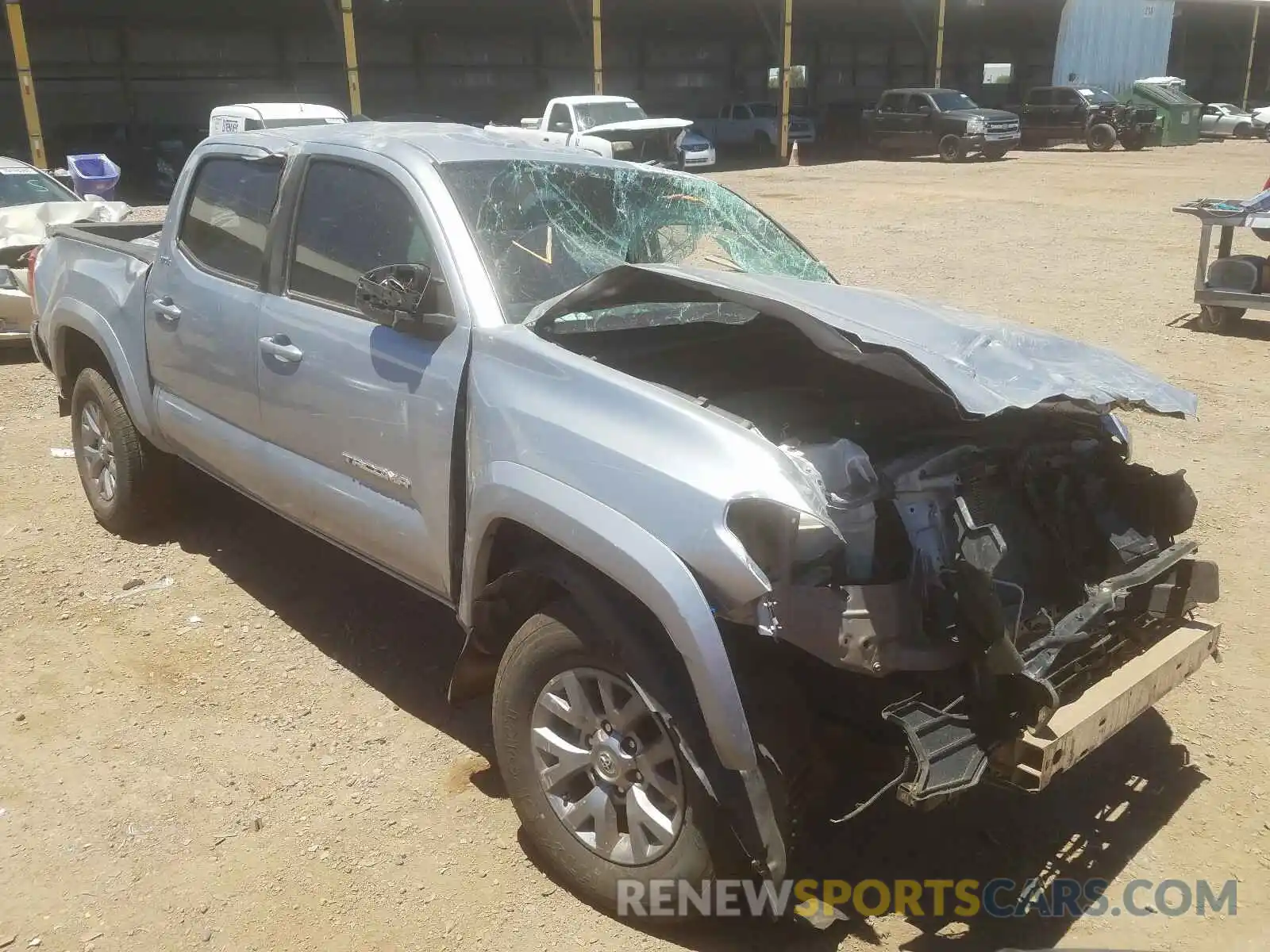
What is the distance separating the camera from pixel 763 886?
112 inches

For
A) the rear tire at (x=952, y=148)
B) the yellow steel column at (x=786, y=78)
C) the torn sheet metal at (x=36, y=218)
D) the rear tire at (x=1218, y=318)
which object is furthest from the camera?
the yellow steel column at (x=786, y=78)

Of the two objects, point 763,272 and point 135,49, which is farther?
point 135,49

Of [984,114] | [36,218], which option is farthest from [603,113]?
[36,218]

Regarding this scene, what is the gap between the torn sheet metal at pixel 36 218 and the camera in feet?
31.0

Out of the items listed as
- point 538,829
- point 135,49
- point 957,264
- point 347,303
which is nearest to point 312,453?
point 347,303

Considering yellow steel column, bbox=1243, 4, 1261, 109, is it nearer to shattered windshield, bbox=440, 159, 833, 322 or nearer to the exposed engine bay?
shattered windshield, bbox=440, 159, 833, 322

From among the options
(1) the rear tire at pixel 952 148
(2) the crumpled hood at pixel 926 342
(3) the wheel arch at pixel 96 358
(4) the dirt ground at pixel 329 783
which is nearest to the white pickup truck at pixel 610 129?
(1) the rear tire at pixel 952 148

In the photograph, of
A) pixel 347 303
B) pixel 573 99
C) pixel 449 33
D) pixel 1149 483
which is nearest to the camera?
pixel 1149 483

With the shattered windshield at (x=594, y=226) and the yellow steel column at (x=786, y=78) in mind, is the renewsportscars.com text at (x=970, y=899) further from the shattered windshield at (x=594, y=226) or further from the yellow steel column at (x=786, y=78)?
the yellow steel column at (x=786, y=78)

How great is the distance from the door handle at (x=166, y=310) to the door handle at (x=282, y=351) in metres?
0.75

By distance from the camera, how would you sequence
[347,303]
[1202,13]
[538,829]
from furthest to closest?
[1202,13], [347,303], [538,829]

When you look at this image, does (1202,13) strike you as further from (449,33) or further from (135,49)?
(135,49)

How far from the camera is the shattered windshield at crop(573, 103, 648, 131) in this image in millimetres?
23094

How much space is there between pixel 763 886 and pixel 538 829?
64 centimetres
